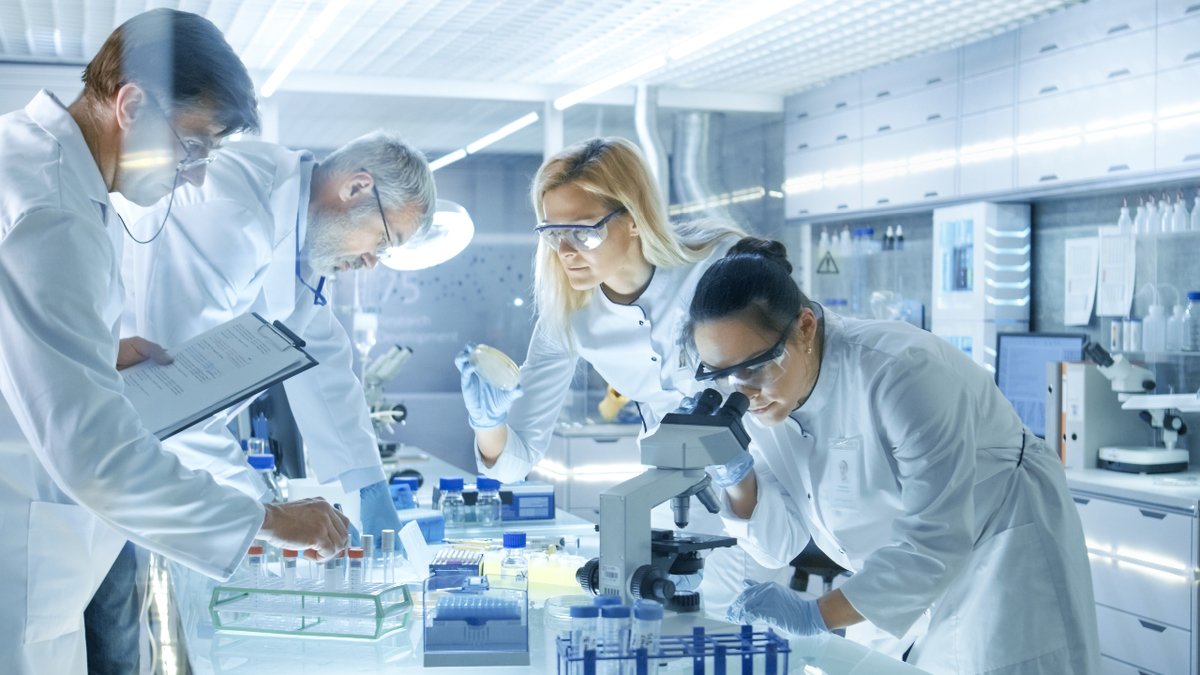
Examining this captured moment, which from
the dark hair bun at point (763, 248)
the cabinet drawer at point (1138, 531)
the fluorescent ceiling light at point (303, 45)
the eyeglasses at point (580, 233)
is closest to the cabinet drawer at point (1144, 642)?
the cabinet drawer at point (1138, 531)

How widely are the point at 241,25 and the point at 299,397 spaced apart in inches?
98.8

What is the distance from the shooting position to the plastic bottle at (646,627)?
4.62 ft

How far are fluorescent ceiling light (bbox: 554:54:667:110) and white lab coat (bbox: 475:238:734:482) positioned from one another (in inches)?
109

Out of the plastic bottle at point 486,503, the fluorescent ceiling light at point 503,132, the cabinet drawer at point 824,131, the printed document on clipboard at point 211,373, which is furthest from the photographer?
the fluorescent ceiling light at point 503,132

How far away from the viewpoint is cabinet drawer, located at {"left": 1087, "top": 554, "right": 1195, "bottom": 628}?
3.61m

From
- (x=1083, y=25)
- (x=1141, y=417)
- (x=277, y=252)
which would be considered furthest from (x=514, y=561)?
(x=1083, y=25)

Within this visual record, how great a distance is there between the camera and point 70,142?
1.51 meters

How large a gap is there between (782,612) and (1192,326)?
3.39 meters

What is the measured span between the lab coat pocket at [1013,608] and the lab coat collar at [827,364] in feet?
1.18

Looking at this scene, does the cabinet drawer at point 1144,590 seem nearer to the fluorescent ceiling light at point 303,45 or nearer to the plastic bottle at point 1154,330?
the plastic bottle at point 1154,330

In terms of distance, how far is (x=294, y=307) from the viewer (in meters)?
2.77

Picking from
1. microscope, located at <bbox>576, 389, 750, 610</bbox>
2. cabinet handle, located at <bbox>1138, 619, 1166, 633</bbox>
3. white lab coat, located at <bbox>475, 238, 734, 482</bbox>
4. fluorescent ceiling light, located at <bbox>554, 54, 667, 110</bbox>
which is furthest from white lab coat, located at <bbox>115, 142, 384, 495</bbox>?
fluorescent ceiling light, located at <bbox>554, 54, 667, 110</bbox>

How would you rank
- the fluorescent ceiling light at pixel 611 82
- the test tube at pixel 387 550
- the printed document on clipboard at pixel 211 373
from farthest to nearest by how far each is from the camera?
1. the fluorescent ceiling light at pixel 611 82
2. the test tube at pixel 387 550
3. the printed document on clipboard at pixel 211 373

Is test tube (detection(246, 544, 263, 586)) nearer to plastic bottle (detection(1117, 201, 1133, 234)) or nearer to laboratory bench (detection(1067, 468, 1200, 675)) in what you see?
laboratory bench (detection(1067, 468, 1200, 675))
